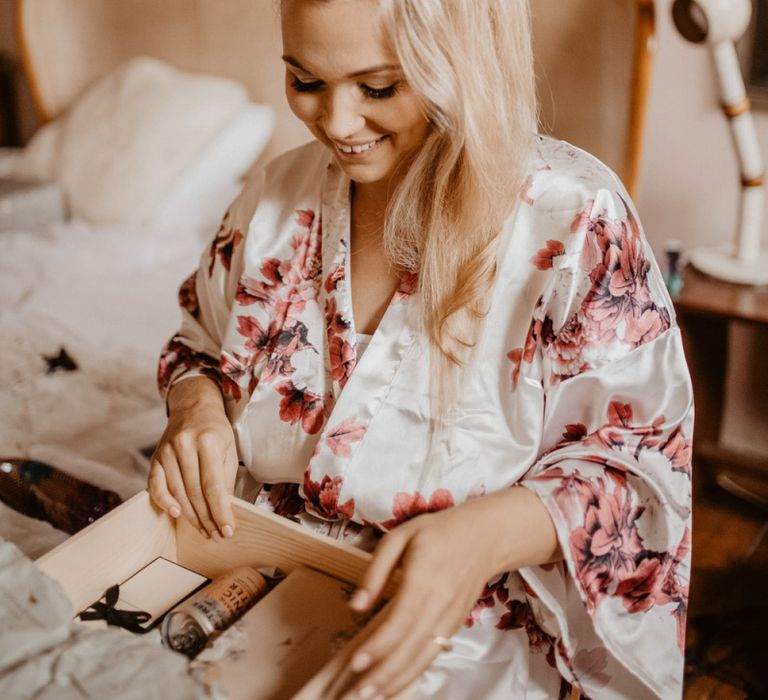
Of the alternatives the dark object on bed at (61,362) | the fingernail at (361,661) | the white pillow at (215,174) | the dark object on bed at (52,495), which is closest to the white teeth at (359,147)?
the fingernail at (361,661)

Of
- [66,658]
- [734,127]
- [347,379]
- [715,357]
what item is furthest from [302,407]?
[715,357]

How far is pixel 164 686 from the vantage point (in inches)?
22.3

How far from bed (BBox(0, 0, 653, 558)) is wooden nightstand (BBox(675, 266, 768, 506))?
Answer: 286mm

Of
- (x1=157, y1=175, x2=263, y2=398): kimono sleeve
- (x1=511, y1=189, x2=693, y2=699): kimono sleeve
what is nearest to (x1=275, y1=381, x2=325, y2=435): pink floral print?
(x1=157, y1=175, x2=263, y2=398): kimono sleeve

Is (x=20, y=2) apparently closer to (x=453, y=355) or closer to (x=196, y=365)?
(x=196, y=365)

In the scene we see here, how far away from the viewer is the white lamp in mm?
1358

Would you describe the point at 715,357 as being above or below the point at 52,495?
below

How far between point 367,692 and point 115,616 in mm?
291

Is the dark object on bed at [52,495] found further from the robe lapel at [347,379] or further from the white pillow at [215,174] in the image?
the white pillow at [215,174]

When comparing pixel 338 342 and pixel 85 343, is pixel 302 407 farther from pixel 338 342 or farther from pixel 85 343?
pixel 85 343

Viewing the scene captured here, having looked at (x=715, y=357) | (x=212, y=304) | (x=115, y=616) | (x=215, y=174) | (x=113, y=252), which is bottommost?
(x=715, y=357)

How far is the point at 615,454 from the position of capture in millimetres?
783

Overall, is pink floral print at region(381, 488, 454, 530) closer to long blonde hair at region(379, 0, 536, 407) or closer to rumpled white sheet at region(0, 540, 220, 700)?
long blonde hair at region(379, 0, 536, 407)

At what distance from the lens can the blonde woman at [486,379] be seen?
76 centimetres
